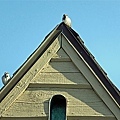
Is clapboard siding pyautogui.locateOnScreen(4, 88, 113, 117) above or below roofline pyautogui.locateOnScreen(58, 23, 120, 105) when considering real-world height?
below

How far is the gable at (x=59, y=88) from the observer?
9.40 m

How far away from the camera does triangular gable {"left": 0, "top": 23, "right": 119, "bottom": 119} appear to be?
943 centimetres

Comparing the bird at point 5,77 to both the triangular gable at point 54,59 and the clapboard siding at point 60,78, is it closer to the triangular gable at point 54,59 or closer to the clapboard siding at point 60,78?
the triangular gable at point 54,59

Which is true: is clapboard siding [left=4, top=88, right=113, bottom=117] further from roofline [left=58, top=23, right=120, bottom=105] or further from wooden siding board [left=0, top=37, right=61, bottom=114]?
roofline [left=58, top=23, right=120, bottom=105]

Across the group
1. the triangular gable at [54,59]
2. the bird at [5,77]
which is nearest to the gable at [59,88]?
the triangular gable at [54,59]

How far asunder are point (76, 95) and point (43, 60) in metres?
0.80

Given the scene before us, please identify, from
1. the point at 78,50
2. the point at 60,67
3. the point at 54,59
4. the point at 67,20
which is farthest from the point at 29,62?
the point at 67,20

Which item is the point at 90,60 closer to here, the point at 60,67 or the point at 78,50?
the point at 78,50

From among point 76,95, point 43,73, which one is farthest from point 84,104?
point 43,73

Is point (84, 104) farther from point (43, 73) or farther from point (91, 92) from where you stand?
point (43, 73)

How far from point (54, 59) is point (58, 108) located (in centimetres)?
81

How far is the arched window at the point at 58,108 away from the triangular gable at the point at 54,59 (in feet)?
1.43

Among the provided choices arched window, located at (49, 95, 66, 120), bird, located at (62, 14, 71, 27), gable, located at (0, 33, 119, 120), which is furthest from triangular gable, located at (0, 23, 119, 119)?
arched window, located at (49, 95, 66, 120)

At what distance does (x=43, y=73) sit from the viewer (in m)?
9.64
